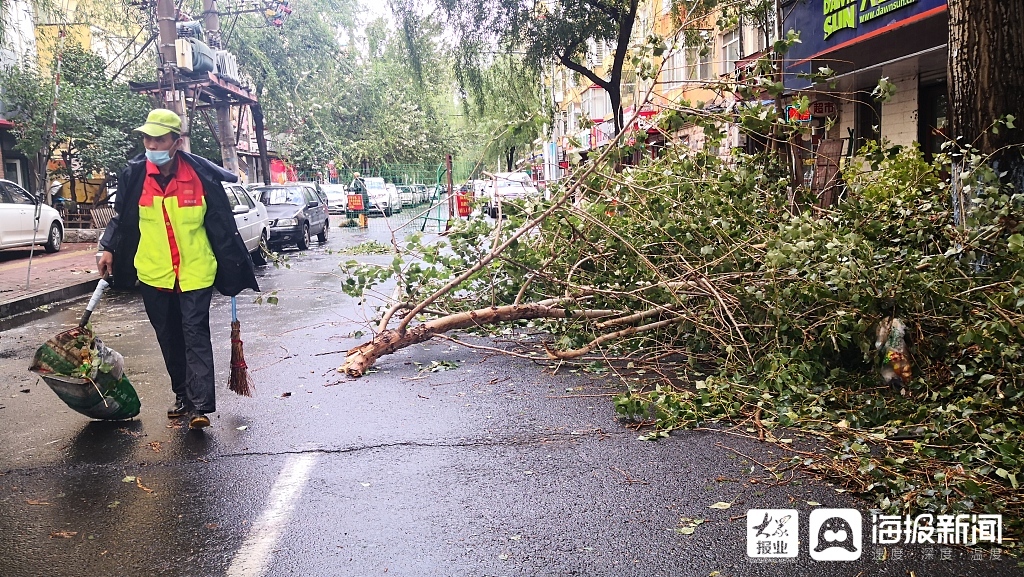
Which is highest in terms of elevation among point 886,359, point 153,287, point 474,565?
point 153,287

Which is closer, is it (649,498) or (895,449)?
(649,498)

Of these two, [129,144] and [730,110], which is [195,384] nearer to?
[730,110]

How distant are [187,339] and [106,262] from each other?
2.41ft

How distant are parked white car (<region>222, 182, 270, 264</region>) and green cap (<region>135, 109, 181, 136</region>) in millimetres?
10376

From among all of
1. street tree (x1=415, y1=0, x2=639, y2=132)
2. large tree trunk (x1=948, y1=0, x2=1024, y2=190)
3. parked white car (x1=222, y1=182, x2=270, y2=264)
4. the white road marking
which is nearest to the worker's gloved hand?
the white road marking

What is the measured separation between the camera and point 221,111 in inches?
1105

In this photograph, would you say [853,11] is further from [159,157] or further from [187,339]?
[187,339]

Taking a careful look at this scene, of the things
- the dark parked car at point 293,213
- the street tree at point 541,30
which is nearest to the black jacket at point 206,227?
the street tree at point 541,30

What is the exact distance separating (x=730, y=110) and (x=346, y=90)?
34.9 metres

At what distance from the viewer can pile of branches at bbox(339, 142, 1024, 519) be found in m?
4.55

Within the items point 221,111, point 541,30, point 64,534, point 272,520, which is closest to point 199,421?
point 64,534

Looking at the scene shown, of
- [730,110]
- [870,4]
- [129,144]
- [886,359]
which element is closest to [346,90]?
[129,144]

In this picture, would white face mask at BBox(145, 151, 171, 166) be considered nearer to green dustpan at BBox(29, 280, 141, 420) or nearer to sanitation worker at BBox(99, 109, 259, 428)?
sanitation worker at BBox(99, 109, 259, 428)

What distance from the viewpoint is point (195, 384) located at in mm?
5457
